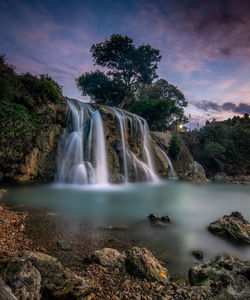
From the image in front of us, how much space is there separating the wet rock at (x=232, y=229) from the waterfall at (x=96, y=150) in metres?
9.12

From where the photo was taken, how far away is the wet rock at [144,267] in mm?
2844

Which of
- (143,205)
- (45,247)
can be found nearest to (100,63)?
(143,205)

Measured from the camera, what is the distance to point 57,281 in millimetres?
2338

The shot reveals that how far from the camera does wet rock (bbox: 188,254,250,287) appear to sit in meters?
2.68

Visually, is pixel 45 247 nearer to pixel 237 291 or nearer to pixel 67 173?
pixel 237 291

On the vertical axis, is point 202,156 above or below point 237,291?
above

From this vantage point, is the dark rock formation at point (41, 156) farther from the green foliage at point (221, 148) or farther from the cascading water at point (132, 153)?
the green foliage at point (221, 148)

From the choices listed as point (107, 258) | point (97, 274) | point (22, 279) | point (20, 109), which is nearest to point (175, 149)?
point (20, 109)

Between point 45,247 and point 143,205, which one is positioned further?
point 143,205

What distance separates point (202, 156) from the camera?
2894 centimetres

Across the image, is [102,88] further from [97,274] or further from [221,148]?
[97,274]

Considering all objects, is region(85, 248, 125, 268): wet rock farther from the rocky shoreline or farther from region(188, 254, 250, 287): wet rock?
region(188, 254, 250, 287): wet rock

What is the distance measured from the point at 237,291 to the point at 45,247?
3.38m

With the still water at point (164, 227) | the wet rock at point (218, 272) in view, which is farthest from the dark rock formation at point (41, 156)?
the wet rock at point (218, 272)
